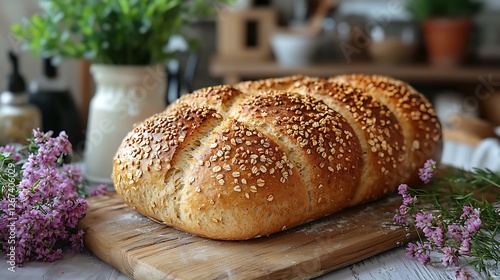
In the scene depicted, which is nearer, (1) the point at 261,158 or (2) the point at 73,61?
(1) the point at 261,158

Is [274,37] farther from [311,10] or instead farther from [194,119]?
[194,119]

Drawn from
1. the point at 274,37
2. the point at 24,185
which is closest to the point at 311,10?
the point at 274,37

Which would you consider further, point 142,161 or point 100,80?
point 100,80

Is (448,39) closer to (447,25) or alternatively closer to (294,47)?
(447,25)

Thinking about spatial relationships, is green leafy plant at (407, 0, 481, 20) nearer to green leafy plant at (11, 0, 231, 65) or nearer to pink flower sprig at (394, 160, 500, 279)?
green leafy plant at (11, 0, 231, 65)

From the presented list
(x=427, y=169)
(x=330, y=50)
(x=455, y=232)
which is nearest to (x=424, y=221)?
(x=455, y=232)
